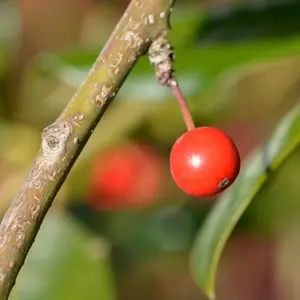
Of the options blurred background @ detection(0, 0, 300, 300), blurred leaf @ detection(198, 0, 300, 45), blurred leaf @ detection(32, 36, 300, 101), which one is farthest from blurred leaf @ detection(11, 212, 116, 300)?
blurred leaf @ detection(198, 0, 300, 45)

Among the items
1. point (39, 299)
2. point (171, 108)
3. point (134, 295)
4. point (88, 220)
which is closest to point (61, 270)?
point (39, 299)

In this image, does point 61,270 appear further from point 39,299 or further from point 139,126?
point 139,126

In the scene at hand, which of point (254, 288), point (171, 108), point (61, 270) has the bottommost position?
point (254, 288)

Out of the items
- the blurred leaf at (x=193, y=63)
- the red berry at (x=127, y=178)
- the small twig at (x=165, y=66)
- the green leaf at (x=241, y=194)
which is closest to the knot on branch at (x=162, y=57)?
the small twig at (x=165, y=66)

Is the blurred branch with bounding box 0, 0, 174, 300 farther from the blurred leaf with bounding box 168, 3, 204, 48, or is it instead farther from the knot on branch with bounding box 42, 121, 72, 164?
the blurred leaf with bounding box 168, 3, 204, 48

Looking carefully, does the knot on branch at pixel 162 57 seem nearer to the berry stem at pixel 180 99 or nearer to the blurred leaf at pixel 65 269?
the berry stem at pixel 180 99

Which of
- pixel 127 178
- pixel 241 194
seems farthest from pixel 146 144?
pixel 241 194

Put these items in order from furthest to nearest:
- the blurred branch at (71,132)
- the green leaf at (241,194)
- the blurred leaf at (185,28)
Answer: the blurred leaf at (185,28)
the green leaf at (241,194)
the blurred branch at (71,132)
